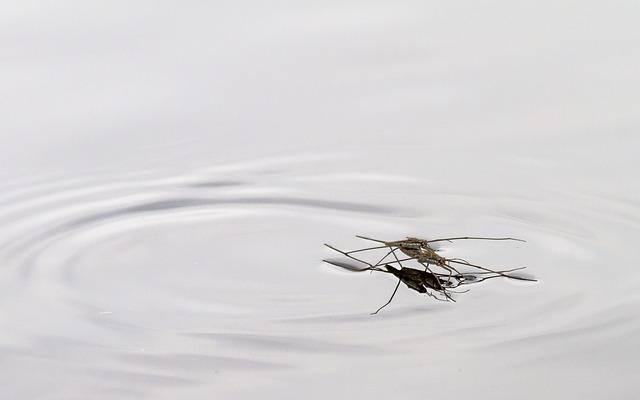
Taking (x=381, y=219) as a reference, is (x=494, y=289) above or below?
below

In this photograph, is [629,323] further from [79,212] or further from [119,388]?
[79,212]

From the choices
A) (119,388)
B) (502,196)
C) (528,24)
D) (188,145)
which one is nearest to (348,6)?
(528,24)

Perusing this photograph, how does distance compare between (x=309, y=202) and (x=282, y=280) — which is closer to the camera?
(x=282, y=280)

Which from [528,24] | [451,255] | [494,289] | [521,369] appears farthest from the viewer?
[528,24]

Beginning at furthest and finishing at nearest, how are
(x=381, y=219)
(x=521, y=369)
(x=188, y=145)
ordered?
(x=188, y=145) < (x=381, y=219) < (x=521, y=369)

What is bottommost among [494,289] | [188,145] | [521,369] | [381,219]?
[521,369]

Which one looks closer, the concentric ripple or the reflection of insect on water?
the concentric ripple

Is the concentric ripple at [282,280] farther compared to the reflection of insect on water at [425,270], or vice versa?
the reflection of insect on water at [425,270]

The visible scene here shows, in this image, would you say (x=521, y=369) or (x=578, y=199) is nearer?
(x=521, y=369)
